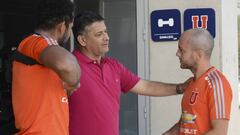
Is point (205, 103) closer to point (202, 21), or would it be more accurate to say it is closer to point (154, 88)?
point (154, 88)

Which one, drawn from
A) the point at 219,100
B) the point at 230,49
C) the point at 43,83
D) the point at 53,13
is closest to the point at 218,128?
the point at 219,100

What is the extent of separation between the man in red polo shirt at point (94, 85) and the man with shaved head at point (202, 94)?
19.2 inches

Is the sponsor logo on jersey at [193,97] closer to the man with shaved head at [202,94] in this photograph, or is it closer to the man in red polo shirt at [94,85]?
the man with shaved head at [202,94]

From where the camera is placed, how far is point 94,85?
253 centimetres

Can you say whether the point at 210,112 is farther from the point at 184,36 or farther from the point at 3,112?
the point at 3,112

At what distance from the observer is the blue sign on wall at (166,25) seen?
12.5 feet

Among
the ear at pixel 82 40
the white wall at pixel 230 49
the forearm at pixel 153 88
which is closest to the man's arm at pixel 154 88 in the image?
the forearm at pixel 153 88

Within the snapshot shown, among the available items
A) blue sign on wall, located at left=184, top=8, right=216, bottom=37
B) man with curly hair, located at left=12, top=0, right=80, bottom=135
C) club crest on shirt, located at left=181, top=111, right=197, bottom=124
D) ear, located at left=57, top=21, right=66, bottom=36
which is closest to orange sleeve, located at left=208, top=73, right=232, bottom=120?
club crest on shirt, located at left=181, top=111, right=197, bottom=124

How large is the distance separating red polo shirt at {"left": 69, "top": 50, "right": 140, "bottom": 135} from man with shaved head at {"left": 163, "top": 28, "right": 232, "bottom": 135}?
47 centimetres

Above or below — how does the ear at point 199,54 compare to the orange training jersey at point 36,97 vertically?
above

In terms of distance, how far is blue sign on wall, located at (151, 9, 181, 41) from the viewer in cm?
380

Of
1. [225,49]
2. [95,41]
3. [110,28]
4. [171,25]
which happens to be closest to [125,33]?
[110,28]

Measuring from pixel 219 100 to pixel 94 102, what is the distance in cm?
78

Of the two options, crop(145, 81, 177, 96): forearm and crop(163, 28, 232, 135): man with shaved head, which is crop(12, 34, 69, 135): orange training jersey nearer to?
crop(163, 28, 232, 135): man with shaved head
